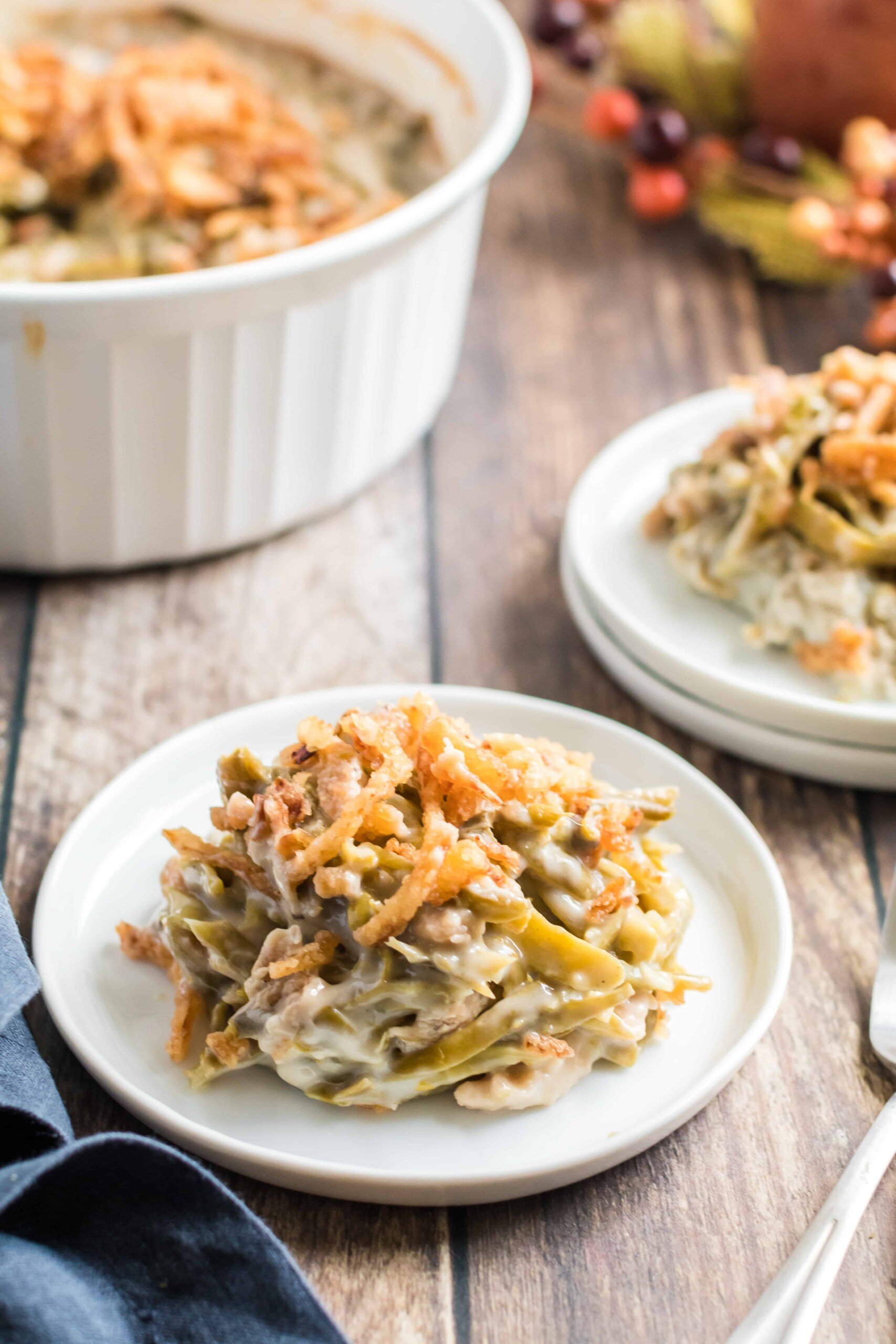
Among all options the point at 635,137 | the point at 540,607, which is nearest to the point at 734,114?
the point at 635,137

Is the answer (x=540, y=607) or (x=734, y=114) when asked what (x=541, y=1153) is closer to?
(x=540, y=607)

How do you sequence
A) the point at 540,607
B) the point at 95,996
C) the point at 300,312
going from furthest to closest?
the point at 540,607 < the point at 300,312 < the point at 95,996

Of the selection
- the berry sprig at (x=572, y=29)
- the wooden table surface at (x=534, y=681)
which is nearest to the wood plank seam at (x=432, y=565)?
the wooden table surface at (x=534, y=681)

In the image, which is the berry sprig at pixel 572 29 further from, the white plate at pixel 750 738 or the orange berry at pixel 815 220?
the white plate at pixel 750 738

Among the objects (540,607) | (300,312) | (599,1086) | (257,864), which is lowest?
(540,607)

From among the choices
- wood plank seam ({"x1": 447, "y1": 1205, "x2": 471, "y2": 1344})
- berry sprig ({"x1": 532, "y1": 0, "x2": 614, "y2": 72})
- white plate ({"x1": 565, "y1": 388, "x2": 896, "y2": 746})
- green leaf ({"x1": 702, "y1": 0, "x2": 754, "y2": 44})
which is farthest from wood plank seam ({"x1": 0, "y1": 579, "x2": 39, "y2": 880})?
green leaf ({"x1": 702, "y1": 0, "x2": 754, "y2": 44})

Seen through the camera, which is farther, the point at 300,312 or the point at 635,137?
the point at 635,137
